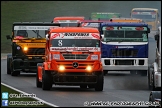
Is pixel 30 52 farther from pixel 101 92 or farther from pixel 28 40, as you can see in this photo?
pixel 101 92

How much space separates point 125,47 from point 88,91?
25.4ft

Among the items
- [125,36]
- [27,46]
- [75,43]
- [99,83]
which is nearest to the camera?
[99,83]

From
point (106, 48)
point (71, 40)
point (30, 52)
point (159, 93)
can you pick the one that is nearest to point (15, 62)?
point (30, 52)

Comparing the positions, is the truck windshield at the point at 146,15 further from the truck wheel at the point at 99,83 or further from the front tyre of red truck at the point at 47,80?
the front tyre of red truck at the point at 47,80

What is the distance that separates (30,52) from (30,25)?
1.13 meters

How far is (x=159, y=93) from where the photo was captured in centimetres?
1456

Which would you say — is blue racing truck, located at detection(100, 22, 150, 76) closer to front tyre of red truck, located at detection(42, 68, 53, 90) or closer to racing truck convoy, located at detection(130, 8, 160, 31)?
front tyre of red truck, located at detection(42, 68, 53, 90)

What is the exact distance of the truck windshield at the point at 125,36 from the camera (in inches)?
1125

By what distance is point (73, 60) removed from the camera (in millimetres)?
21281

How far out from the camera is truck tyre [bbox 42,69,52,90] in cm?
2098

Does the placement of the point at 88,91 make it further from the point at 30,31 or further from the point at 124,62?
the point at 30,31

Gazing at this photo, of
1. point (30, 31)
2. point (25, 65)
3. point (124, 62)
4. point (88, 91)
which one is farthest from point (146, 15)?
point (88, 91)

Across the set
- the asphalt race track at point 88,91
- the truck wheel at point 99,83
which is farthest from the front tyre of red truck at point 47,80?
the truck wheel at point 99,83

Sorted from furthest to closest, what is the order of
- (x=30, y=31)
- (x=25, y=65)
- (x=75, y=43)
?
(x=30, y=31) < (x=25, y=65) < (x=75, y=43)
